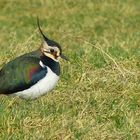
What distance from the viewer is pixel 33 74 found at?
7.43 m

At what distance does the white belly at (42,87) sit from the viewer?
7.31 m

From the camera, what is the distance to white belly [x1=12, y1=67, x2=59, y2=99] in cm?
731

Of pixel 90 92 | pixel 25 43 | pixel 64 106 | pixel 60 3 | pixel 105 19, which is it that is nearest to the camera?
pixel 64 106

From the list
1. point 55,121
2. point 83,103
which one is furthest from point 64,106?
point 55,121

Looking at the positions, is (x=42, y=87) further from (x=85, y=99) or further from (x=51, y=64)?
(x=85, y=99)

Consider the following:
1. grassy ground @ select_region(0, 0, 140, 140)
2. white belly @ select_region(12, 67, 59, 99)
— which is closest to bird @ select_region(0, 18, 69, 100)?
white belly @ select_region(12, 67, 59, 99)

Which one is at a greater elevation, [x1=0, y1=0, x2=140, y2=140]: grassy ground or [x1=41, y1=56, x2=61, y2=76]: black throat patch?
[x1=41, y1=56, x2=61, y2=76]: black throat patch

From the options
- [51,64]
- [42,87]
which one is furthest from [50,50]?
[42,87]

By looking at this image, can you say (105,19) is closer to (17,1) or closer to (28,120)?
(17,1)

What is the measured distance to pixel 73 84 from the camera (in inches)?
336

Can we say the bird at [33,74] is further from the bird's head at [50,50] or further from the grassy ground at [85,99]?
the grassy ground at [85,99]

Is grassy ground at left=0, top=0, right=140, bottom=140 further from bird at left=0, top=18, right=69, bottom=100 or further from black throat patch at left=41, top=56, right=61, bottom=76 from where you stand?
black throat patch at left=41, top=56, right=61, bottom=76

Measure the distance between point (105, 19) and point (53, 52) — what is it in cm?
701

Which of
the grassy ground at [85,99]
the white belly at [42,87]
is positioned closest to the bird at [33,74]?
the white belly at [42,87]
